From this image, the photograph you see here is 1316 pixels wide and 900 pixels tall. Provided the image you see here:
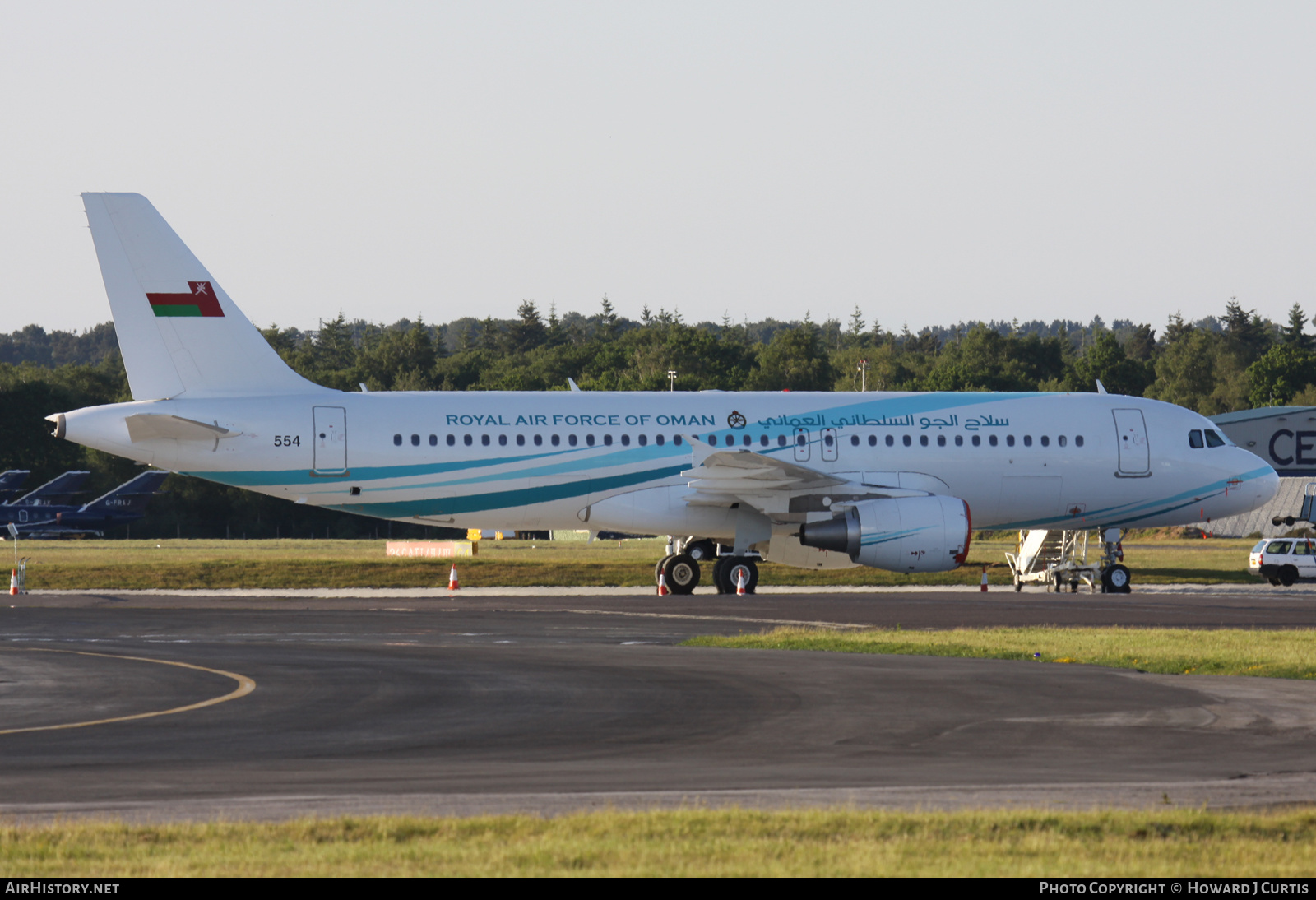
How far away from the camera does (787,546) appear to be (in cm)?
3519

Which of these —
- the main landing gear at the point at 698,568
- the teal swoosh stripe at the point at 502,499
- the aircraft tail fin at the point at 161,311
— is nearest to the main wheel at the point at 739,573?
the main landing gear at the point at 698,568

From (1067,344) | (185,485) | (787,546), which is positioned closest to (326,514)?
(185,485)

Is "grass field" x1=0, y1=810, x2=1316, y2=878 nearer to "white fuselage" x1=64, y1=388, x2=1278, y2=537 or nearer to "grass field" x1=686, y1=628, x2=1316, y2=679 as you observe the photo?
"grass field" x1=686, y1=628, x2=1316, y2=679

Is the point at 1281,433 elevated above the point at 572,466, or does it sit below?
above

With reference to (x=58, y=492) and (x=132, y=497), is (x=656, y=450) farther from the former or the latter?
(x=58, y=492)

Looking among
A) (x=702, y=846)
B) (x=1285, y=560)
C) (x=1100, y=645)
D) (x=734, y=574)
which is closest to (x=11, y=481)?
(x=734, y=574)

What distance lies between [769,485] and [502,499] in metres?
5.86

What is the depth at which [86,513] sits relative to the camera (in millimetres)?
80625

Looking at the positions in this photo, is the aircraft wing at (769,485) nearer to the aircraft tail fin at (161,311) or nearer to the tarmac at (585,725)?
the tarmac at (585,725)

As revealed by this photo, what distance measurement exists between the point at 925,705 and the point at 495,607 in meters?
15.8

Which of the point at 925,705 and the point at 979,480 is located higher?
the point at 979,480

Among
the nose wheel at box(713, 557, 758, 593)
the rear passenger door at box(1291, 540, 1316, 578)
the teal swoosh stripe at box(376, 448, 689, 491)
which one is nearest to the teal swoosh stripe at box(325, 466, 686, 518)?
the teal swoosh stripe at box(376, 448, 689, 491)

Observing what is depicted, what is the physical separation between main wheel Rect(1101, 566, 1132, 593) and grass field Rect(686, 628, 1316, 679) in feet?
38.7

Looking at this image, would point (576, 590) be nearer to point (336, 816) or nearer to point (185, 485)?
point (336, 816)
